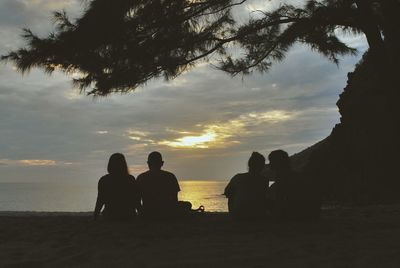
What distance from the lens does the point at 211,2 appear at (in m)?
6.38

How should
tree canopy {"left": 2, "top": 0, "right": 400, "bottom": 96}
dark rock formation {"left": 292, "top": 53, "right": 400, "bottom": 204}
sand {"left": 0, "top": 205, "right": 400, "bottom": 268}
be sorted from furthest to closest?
dark rock formation {"left": 292, "top": 53, "right": 400, "bottom": 204} < tree canopy {"left": 2, "top": 0, "right": 400, "bottom": 96} < sand {"left": 0, "top": 205, "right": 400, "bottom": 268}

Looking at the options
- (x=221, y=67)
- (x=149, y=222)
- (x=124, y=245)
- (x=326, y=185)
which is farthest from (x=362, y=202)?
(x=124, y=245)

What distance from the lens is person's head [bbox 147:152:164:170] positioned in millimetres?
6258

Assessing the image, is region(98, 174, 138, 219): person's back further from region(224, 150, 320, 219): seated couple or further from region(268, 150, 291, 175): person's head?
region(268, 150, 291, 175): person's head

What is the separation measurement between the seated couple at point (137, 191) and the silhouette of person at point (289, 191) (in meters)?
1.37

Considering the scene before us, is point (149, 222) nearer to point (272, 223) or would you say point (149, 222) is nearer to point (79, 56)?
point (272, 223)

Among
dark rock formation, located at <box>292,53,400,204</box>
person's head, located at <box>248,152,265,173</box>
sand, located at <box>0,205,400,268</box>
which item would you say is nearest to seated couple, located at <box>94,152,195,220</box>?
sand, located at <box>0,205,400,268</box>

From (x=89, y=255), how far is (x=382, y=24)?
191 inches

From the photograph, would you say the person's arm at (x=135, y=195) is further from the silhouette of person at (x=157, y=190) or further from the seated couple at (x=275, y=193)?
the seated couple at (x=275, y=193)

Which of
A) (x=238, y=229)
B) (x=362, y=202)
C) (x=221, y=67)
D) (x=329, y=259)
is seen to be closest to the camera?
(x=329, y=259)

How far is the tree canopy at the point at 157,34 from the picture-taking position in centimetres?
565

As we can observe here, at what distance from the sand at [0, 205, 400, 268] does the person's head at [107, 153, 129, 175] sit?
69cm

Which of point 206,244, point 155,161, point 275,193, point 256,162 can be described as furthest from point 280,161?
point 206,244

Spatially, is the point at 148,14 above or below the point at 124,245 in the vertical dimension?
above
